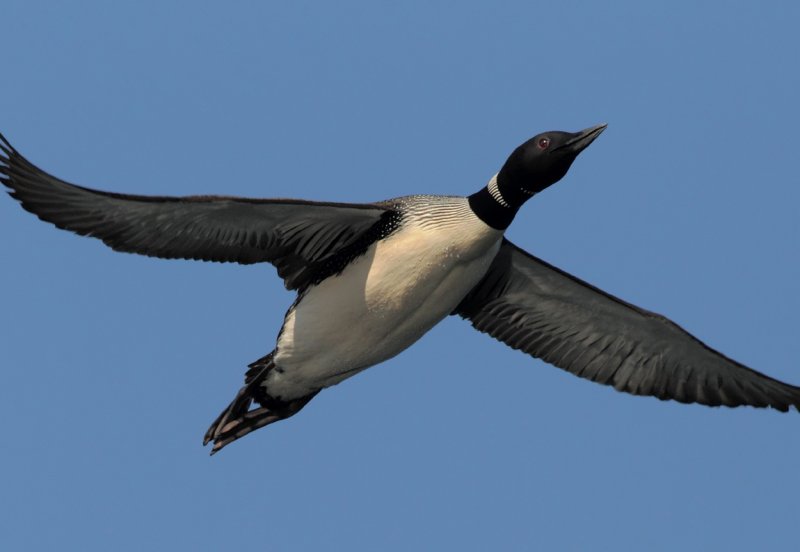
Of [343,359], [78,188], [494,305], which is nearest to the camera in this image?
[78,188]

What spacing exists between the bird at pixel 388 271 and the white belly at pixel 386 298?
0.04ft

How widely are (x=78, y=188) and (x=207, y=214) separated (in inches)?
40.6

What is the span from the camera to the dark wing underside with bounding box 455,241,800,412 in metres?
14.4

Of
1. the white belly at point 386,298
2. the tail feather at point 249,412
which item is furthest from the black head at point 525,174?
the tail feather at point 249,412

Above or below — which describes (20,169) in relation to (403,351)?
above

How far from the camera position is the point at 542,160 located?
13328 millimetres

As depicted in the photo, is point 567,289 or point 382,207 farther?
point 567,289

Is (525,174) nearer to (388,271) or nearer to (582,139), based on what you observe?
(582,139)

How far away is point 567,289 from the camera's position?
14617mm

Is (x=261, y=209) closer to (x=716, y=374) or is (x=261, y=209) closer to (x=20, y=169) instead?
(x=20, y=169)

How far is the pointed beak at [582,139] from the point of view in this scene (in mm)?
13141

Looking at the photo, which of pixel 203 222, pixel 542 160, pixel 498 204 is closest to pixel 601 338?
pixel 498 204

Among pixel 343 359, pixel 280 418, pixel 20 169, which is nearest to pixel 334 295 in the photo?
pixel 343 359

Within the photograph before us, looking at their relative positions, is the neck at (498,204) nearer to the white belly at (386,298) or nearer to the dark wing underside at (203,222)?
the white belly at (386,298)
